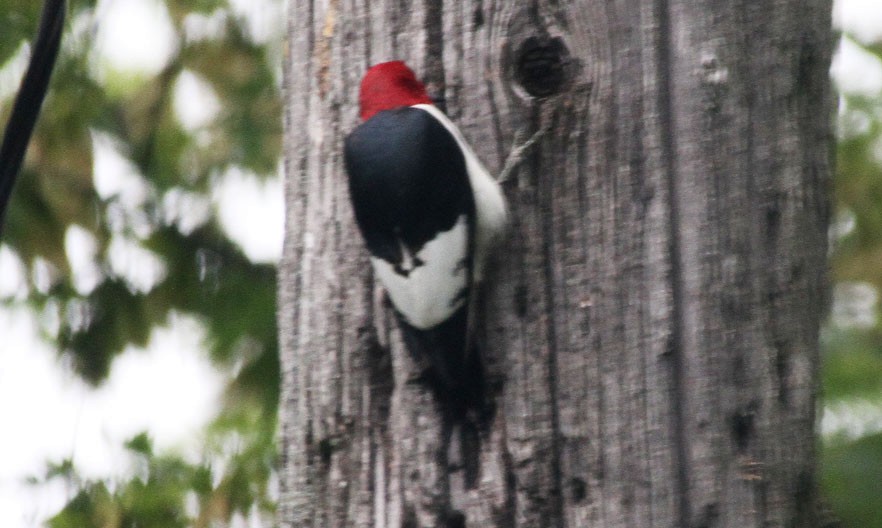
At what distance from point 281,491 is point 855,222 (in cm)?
312

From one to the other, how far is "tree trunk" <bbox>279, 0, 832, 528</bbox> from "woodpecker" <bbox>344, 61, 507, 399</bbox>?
0.20 ft

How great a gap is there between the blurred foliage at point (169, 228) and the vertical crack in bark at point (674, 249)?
6.05 ft

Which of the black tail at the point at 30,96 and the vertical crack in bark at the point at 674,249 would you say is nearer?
the black tail at the point at 30,96

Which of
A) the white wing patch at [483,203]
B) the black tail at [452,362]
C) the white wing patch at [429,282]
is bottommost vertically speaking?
the black tail at [452,362]

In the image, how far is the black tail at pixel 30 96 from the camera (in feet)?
5.60

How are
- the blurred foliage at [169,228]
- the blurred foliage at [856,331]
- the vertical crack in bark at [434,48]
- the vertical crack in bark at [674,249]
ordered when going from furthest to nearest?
the blurred foliage at [169,228], the blurred foliage at [856,331], the vertical crack in bark at [434,48], the vertical crack in bark at [674,249]

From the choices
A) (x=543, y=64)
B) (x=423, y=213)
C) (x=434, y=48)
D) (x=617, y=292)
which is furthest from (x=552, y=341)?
(x=434, y=48)

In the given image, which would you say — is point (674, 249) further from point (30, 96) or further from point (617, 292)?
point (30, 96)

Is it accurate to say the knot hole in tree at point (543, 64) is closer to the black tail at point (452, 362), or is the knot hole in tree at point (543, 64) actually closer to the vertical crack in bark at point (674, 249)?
the vertical crack in bark at point (674, 249)

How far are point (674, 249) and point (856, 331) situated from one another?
238 centimetres

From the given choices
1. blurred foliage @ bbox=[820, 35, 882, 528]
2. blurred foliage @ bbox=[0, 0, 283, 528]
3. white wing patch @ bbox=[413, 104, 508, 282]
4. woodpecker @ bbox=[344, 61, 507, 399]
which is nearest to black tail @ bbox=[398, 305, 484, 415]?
woodpecker @ bbox=[344, 61, 507, 399]

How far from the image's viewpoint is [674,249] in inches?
73.9

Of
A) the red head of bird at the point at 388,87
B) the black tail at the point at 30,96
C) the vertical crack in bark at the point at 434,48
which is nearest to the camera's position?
the black tail at the point at 30,96

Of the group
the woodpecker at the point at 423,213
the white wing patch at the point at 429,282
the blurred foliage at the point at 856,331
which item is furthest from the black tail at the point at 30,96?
the blurred foliage at the point at 856,331
